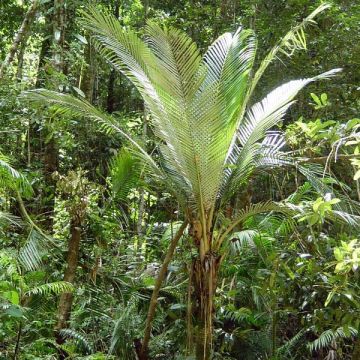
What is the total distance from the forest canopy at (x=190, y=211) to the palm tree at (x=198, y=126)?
15 millimetres

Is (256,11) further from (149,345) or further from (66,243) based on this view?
(149,345)

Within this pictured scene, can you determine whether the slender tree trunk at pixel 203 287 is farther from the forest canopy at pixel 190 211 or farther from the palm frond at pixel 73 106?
the palm frond at pixel 73 106

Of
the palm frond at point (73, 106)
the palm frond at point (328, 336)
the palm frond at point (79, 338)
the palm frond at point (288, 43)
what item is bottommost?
the palm frond at point (79, 338)

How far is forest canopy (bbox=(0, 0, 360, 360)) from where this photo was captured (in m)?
4.27

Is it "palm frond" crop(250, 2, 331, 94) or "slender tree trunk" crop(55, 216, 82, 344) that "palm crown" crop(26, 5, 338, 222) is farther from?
"slender tree trunk" crop(55, 216, 82, 344)

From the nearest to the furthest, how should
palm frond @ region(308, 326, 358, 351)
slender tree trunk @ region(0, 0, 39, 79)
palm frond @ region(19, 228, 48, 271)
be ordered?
palm frond @ region(308, 326, 358, 351) < palm frond @ region(19, 228, 48, 271) < slender tree trunk @ region(0, 0, 39, 79)

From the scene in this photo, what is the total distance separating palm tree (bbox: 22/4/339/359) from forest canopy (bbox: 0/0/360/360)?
2 cm

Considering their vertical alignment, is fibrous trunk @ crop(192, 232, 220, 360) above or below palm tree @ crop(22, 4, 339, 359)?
below

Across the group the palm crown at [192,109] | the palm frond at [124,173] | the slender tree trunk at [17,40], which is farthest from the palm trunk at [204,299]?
the slender tree trunk at [17,40]

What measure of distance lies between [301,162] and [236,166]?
553mm

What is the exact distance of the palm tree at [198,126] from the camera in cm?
432

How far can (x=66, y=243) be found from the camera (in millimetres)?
5535

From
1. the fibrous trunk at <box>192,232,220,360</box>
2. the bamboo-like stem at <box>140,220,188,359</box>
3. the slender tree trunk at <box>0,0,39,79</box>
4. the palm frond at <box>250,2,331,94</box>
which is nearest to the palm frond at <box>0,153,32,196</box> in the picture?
the slender tree trunk at <box>0,0,39,79</box>

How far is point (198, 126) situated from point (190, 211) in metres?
0.75
